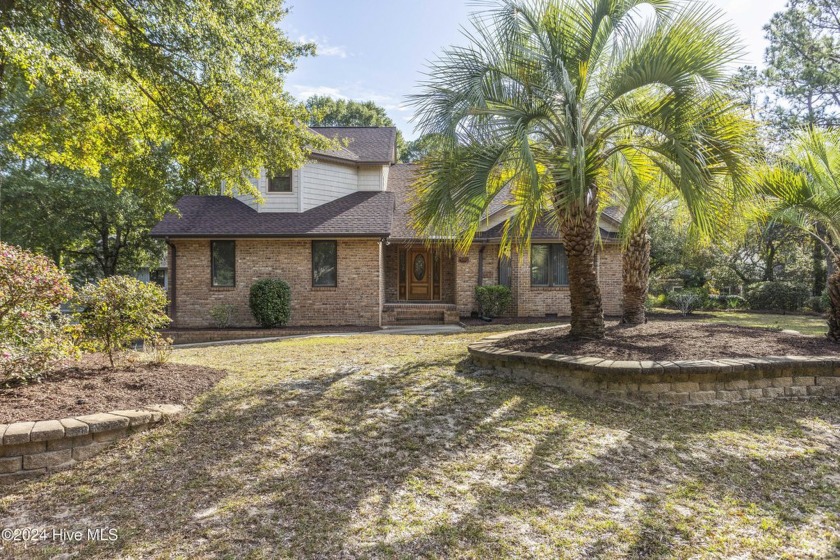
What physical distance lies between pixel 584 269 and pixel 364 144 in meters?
12.2

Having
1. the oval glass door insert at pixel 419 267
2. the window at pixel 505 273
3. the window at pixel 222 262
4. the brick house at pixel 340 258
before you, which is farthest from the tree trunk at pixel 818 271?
the window at pixel 222 262

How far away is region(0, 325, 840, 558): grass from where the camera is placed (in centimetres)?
239

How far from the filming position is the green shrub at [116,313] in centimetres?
516

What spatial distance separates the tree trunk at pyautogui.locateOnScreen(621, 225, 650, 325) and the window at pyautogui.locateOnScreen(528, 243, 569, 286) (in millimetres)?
6014

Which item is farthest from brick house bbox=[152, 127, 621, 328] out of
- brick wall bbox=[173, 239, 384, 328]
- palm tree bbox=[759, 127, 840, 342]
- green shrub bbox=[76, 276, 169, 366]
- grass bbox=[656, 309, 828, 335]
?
green shrub bbox=[76, 276, 169, 366]

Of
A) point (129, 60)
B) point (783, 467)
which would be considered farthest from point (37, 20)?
point (783, 467)

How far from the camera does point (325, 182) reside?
1462 centimetres

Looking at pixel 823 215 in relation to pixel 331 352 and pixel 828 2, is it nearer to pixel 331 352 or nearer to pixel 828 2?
pixel 331 352

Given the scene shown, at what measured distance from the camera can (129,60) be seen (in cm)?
664

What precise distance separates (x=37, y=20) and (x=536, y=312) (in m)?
13.2

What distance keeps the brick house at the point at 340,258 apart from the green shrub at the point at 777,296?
831cm

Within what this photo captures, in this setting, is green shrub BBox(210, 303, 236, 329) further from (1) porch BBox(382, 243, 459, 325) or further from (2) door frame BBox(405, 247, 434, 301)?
(2) door frame BBox(405, 247, 434, 301)

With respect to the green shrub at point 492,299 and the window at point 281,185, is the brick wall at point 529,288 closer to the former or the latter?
the green shrub at point 492,299

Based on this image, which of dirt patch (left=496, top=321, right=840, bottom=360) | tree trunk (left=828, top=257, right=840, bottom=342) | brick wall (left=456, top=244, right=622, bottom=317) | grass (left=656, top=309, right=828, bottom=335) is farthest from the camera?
brick wall (left=456, top=244, right=622, bottom=317)
